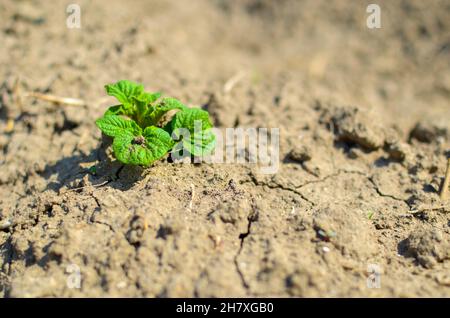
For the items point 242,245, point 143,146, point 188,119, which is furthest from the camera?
point 188,119

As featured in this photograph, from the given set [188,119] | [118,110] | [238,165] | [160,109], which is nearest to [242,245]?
[238,165]

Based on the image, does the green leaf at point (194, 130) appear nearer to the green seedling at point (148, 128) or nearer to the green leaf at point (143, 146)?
the green seedling at point (148, 128)

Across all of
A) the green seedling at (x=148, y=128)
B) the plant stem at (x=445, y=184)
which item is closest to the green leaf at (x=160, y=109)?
the green seedling at (x=148, y=128)

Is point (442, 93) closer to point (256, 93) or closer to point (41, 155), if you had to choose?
point (256, 93)

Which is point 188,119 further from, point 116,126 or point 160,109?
point 116,126
